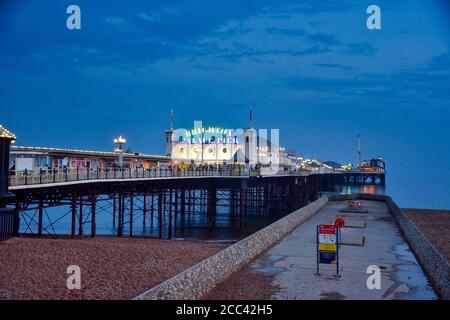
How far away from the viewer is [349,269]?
728 inches

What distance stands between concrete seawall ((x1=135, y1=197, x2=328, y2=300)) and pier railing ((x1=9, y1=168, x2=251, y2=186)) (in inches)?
447

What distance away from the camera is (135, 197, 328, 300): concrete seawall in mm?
12672

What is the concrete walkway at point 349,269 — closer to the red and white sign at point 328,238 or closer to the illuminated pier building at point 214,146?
the red and white sign at point 328,238

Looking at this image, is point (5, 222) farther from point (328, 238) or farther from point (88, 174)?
point (328, 238)

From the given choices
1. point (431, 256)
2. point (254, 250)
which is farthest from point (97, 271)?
point (431, 256)

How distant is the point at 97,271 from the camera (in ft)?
52.3

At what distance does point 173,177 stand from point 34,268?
Result: 25.9 m

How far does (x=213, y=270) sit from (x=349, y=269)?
6.16 meters

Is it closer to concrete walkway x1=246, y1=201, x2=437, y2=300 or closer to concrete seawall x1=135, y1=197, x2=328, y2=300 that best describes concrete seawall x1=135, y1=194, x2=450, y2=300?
concrete seawall x1=135, y1=197, x2=328, y2=300

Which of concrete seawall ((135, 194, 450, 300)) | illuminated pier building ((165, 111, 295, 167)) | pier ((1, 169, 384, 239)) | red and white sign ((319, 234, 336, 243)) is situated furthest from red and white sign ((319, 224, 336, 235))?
illuminated pier building ((165, 111, 295, 167))

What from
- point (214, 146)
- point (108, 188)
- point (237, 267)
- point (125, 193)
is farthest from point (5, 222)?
point (214, 146)

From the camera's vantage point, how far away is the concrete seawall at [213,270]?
12.7m

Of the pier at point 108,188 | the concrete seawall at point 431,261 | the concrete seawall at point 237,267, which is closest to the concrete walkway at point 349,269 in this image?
the concrete seawall at point 431,261
